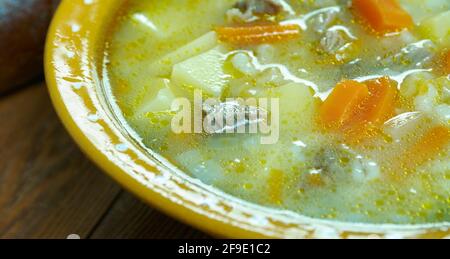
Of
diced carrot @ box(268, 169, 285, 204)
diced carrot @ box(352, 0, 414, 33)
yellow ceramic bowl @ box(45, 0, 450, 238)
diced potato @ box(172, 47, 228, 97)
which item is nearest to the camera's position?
yellow ceramic bowl @ box(45, 0, 450, 238)

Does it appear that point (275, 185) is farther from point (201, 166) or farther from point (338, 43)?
point (338, 43)

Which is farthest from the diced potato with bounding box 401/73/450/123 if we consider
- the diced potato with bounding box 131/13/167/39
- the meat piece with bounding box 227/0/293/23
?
the diced potato with bounding box 131/13/167/39

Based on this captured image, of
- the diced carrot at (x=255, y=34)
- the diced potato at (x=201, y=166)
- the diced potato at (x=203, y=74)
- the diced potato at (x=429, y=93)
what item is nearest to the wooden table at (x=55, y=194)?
the diced potato at (x=201, y=166)

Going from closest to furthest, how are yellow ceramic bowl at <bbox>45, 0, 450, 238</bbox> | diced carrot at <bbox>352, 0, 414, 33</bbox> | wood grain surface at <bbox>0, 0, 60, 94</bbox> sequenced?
yellow ceramic bowl at <bbox>45, 0, 450, 238</bbox> → diced carrot at <bbox>352, 0, 414, 33</bbox> → wood grain surface at <bbox>0, 0, 60, 94</bbox>

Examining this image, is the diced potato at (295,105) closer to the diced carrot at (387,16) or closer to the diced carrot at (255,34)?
the diced carrot at (255,34)

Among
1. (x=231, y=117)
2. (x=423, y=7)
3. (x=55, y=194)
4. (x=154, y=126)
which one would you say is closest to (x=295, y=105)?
(x=231, y=117)

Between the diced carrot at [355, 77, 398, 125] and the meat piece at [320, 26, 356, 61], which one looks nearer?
the diced carrot at [355, 77, 398, 125]

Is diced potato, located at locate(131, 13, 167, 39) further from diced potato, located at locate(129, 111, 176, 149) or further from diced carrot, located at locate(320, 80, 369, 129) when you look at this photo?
diced carrot, located at locate(320, 80, 369, 129)
